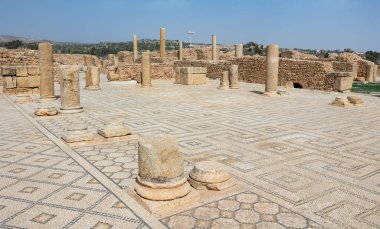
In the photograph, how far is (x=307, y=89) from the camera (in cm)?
1462

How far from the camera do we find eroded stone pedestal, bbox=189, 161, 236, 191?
340 cm

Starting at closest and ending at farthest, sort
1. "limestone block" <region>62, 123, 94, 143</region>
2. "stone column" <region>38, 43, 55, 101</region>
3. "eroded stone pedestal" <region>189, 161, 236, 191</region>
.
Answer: "eroded stone pedestal" <region>189, 161, 236, 191</region> → "limestone block" <region>62, 123, 94, 143</region> → "stone column" <region>38, 43, 55, 101</region>

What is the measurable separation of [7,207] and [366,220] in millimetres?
3162

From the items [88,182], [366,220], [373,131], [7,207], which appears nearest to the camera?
[366,220]

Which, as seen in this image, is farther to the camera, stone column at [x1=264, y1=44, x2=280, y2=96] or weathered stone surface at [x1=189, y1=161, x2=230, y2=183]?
stone column at [x1=264, y1=44, x2=280, y2=96]

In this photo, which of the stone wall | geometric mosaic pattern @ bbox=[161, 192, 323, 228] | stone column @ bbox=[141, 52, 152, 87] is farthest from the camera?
stone column @ bbox=[141, 52, 152, 87]

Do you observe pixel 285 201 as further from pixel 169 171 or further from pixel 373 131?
pixel 373 131

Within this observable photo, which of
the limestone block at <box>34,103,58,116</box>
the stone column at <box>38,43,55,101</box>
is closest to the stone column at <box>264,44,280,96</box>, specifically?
the stone column at <box>38,43,55,101</box>

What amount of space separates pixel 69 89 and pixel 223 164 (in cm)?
511

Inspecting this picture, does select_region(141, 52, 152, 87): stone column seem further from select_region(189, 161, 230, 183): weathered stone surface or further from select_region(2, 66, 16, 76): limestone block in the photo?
select_region(189, 161, 230, 183): weathered stone surface

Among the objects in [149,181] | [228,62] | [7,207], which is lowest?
[7,207]

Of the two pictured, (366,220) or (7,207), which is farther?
(7,207)

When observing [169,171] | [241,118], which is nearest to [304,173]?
[169,171]

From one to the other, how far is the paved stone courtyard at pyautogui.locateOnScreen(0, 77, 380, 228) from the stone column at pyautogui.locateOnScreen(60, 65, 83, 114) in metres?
0.39
